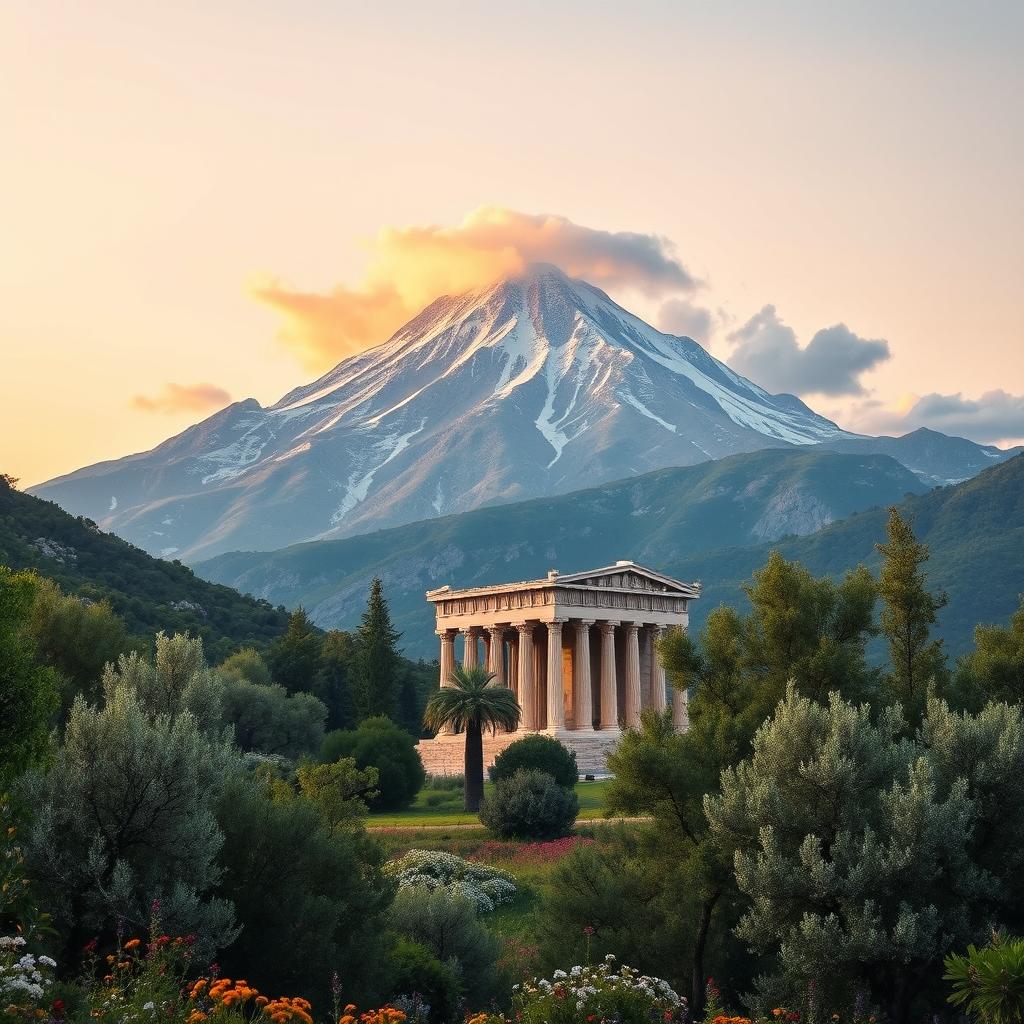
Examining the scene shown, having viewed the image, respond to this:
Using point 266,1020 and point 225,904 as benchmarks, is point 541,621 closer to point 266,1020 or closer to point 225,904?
point 225,904

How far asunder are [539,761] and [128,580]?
44.9 meters

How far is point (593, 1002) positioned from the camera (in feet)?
54.9

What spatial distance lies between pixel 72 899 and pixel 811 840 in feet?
38.5

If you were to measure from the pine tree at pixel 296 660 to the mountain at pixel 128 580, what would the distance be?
11.6ft

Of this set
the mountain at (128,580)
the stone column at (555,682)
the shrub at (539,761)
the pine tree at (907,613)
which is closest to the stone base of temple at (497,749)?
the stone column at (555,682)

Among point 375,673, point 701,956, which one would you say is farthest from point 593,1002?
point 375,673

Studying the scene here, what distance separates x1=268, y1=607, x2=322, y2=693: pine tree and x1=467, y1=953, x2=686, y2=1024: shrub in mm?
63373

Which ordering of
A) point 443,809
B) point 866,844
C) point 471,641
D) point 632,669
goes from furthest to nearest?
point 471,641, point 632,669, point 443,809, point 866,844

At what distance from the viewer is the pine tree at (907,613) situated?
124ft

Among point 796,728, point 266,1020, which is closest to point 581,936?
point 796,728

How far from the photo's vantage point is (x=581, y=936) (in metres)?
28.3

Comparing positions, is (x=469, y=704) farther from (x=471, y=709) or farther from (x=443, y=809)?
(x=443, y=809)

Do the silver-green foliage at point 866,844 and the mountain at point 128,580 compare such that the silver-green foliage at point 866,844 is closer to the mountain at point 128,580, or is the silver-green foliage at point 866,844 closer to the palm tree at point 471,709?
the palm tree at point 471,709

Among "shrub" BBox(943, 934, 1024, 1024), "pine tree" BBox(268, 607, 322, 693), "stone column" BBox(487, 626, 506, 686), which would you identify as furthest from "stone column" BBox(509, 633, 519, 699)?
"shrub" BBox(943, 934, 1024, 1024)
